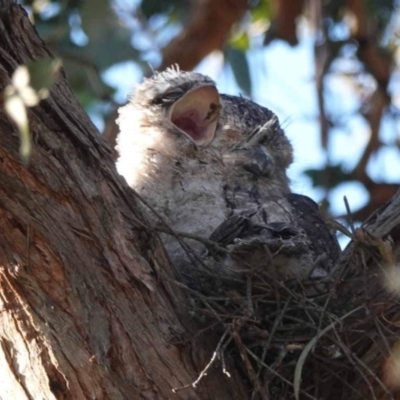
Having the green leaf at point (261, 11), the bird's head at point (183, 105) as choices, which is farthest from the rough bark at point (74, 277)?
the green leaf at point (261, 11)

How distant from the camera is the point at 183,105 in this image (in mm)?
3248

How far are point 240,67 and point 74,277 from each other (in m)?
2.04

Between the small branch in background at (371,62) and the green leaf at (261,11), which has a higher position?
the green leaf at (261,11)

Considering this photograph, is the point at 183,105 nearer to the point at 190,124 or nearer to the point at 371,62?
the point at 190,124

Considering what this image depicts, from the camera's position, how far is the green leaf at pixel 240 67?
377 centimetres

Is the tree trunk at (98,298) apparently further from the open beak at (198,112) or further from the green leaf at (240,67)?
the green leaf at (240,67)

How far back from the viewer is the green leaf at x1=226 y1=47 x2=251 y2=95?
3772 mm

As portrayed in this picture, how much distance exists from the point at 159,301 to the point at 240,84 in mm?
1794

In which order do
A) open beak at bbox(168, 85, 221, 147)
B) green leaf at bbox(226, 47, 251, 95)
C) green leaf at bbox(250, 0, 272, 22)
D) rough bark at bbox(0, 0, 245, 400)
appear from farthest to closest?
green leaf at bbox(250, 0, 272, 22)
green leaf at bbox(226, 47, 251, 95)
open beak at bbox(168, 85, 221, 147)
rough bark at bbox(0, 0, 245, 400)

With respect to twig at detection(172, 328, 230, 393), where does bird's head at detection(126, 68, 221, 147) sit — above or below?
above

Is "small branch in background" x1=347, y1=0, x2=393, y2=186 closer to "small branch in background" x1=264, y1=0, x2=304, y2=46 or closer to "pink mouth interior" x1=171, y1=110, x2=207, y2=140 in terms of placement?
"small branch in background" x1=264, y1=0, x2=304, y2=46

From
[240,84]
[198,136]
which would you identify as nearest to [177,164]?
[198,136]

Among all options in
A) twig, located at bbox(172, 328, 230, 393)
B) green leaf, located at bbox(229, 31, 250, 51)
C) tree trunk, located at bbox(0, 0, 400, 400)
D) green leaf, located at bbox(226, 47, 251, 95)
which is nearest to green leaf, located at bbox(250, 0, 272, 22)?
green leaf, located at bbox(229, 31, 250, 51)

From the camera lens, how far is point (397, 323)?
2143 mm
